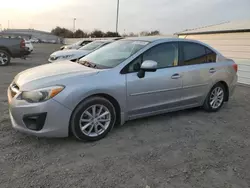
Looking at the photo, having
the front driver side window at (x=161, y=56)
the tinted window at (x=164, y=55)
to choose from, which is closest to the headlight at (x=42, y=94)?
the front driver side window at (x=161, y=56)

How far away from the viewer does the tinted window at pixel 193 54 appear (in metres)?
4.59

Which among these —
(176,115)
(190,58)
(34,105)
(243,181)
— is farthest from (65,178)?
(190,58)

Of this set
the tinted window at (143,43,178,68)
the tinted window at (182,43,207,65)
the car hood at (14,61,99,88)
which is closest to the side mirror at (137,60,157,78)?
the tinted window at (143,43,178,68)

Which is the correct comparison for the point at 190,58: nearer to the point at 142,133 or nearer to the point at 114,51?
the point at 114,51

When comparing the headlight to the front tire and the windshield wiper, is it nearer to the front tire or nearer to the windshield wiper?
the front tire

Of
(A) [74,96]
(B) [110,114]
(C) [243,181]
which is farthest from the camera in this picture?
(B) [110,114]

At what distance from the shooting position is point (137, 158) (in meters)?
3.19

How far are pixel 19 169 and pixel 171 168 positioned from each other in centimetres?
182

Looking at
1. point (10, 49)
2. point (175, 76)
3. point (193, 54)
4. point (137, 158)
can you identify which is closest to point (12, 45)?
point (10, 49)

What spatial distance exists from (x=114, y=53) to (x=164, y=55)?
0.89 meters

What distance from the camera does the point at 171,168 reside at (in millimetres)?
2998

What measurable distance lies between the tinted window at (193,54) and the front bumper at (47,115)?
249 cm

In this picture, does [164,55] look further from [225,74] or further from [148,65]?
[225,74]

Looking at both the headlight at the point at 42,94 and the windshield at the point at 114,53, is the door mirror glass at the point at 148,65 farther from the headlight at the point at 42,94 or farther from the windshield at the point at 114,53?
the headlight at the point at 42,94
